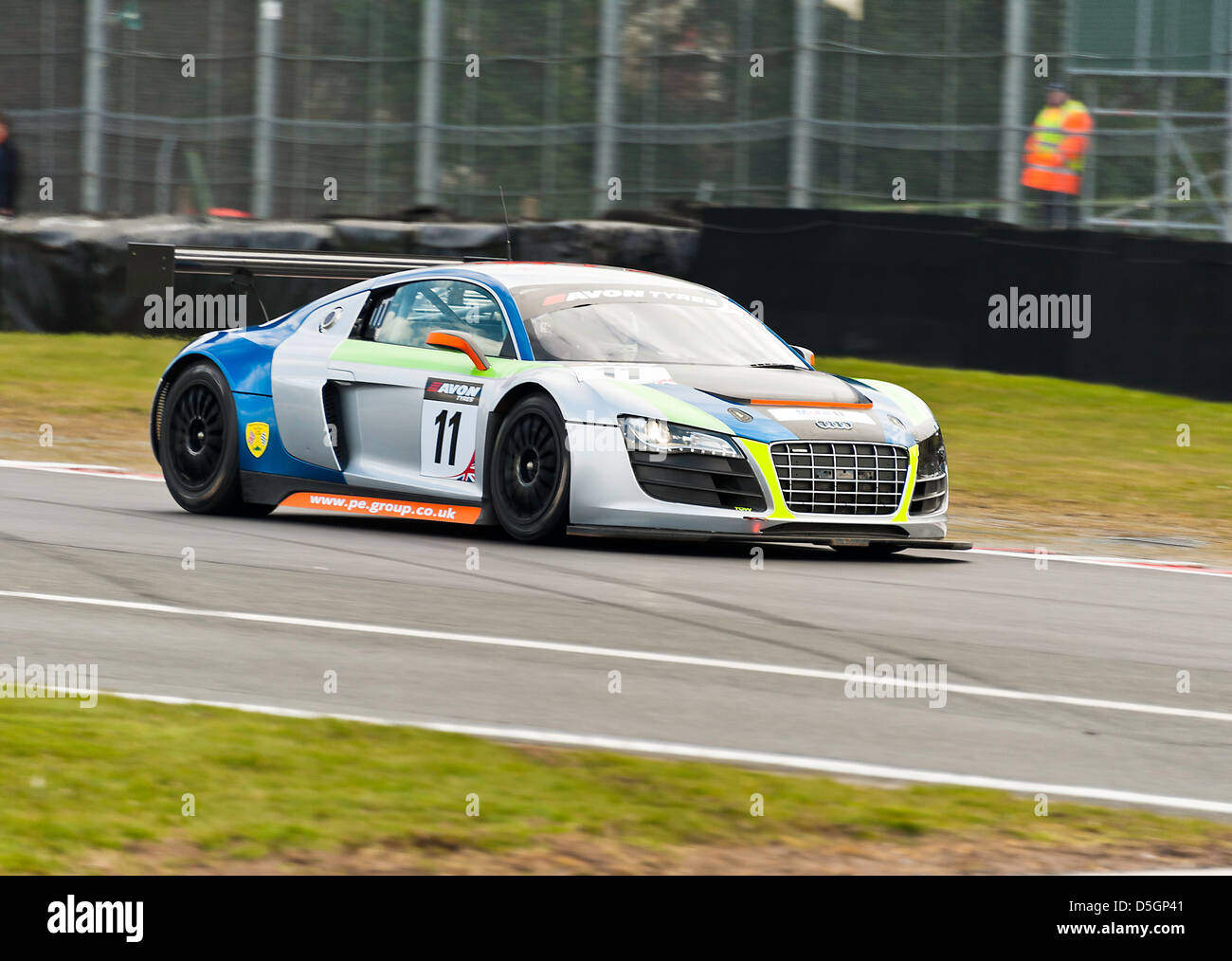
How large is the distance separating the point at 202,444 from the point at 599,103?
8.50 metres

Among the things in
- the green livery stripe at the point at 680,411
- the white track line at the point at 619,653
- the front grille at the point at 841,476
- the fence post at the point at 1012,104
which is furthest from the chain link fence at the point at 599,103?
the white track line at the point at 619,653

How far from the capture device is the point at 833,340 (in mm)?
17625

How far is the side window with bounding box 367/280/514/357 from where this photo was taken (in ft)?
33.3

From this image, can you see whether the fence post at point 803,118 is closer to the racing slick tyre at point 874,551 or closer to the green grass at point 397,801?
the racing slick tyre at point 874,551

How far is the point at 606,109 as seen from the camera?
18469 mm

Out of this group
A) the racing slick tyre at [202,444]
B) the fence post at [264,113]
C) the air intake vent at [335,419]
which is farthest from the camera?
the fence post at [264,113]

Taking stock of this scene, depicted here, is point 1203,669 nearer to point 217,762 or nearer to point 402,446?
point 217,762

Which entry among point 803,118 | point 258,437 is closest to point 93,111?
point 803,118

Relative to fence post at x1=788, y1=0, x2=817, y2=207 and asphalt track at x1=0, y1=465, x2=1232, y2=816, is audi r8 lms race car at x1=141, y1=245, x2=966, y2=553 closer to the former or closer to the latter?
asphalt track at x1=0, y1=465, x2=1232, y2=816

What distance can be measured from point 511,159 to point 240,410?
27.5ft

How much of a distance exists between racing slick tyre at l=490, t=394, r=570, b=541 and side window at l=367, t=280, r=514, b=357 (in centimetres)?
63

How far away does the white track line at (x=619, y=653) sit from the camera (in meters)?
6.32

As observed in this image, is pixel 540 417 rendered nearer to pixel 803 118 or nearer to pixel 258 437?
pixel 258 437

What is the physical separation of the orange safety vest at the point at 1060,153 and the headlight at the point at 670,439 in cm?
863
